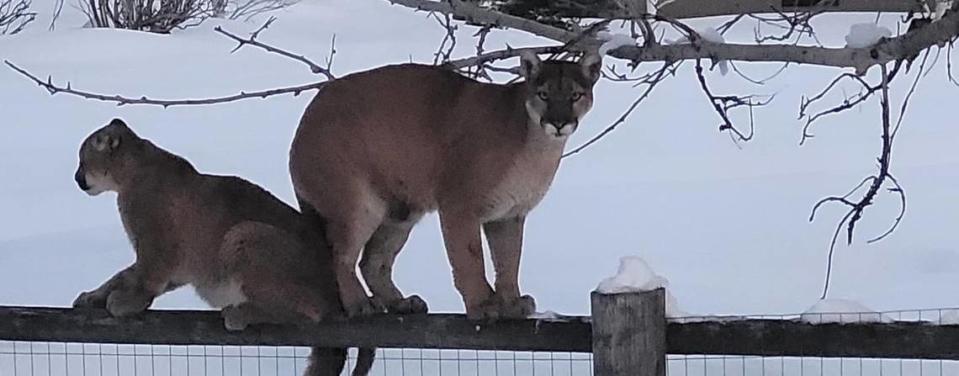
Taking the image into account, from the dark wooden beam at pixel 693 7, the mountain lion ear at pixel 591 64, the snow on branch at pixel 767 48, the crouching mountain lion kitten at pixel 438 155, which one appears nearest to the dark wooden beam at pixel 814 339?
the snow on branch at pixel 767 48

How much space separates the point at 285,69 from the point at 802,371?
29.7ft

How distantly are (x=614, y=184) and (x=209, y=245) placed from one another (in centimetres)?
514

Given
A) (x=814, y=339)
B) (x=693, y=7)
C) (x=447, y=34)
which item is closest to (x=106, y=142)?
(x=447, y=34)

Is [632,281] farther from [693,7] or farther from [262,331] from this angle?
[693,7]

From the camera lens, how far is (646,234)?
8.07 metres

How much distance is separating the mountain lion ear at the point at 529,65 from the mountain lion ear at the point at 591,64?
119mm

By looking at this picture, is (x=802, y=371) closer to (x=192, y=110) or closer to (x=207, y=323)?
(x=207, y=323)

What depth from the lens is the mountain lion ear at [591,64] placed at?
4180 mm

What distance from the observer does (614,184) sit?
31.0 feet

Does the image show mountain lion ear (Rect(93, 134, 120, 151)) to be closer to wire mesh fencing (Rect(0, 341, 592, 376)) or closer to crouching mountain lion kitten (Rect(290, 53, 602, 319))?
crouching mountain lion kitten (Rect(290, 53, 602, 319))

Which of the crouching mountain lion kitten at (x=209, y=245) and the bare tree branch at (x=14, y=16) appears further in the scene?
the bare tree branch at (x=14, y=16)

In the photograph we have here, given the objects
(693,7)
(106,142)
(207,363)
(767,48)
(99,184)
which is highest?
(693,7)

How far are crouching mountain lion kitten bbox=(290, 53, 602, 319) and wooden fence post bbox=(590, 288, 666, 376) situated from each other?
0.67 m

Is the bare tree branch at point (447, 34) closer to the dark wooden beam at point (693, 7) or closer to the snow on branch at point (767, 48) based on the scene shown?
the snow on branch at point (767, 48)
